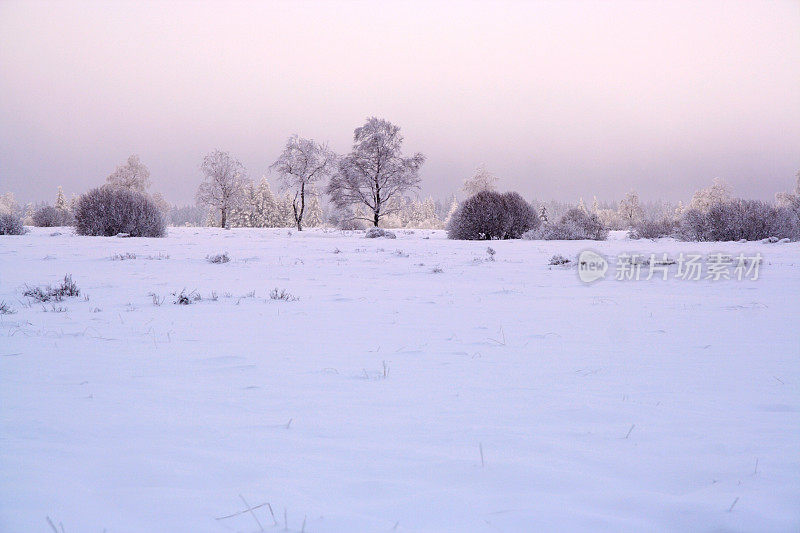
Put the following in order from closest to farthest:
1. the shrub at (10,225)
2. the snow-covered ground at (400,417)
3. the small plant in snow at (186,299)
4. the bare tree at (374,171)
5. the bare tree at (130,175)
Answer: the snow-covered ground at (400,417), the small plant in snow at (186,299), the shrub at (10,225), the bare tree at (374,171), the bare tree at (130,175)

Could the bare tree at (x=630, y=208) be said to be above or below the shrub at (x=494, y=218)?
above

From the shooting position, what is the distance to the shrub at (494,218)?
2105 centimetres

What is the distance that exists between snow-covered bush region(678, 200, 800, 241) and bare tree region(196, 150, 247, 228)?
42.2m

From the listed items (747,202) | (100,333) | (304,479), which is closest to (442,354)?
(304,479)

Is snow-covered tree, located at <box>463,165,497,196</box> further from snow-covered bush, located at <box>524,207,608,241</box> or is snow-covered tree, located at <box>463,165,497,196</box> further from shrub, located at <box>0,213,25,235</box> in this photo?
shrub, located at <box>0,213,25,235</box>

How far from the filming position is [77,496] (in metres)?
1.53

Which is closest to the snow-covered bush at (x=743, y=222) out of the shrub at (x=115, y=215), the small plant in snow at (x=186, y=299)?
the small plant in snow at (x=186, y=299)

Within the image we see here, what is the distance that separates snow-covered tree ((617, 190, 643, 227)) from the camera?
65312 millimetres

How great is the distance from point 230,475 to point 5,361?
8.33 ft

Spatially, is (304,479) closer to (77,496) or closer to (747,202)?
(77,496)

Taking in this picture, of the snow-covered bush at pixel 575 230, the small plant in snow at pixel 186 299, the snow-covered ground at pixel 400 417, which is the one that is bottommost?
the snow-covered ground at pixel 400 417

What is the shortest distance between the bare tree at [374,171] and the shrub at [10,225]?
2026cm

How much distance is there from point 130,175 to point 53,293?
5228 centimetres

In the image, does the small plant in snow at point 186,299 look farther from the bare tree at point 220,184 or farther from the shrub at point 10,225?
the bare tree at point 220,184
